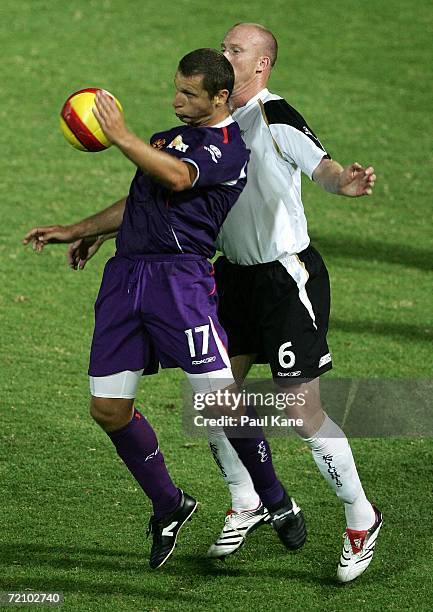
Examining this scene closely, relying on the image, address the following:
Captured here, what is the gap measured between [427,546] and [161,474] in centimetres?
125

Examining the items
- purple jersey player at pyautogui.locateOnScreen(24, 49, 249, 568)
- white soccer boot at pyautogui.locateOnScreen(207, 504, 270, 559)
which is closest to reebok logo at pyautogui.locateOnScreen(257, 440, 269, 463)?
white soccer boot at pyautogui.locateOnScreen(207, 504, 270, 559)

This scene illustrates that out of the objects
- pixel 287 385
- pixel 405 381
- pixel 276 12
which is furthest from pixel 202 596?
pixel 276 12

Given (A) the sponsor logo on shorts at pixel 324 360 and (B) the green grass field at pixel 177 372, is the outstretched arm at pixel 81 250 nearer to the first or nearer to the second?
(A) the sponsor logo on shorts at pixel 324 360

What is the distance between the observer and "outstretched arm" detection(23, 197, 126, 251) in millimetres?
4941

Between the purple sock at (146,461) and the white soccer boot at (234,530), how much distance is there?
325 mm

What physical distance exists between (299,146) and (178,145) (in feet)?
1.76

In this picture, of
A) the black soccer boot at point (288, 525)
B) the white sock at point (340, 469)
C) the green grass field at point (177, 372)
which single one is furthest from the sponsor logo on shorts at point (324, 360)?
the green grass field at point (177, 372)

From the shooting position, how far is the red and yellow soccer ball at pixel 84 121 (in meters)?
4.64

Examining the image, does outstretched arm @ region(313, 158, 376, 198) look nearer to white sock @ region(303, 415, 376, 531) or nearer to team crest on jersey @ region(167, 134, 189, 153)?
team crest on jersey @ region(167, 134, 189, 153)

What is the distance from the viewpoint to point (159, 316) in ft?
15.4

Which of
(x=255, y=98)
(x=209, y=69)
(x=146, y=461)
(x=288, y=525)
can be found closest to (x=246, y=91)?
(x=255, y=98)

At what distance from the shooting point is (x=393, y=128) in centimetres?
1376

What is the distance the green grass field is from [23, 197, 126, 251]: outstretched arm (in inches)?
52.4

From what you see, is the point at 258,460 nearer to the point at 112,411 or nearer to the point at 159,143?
the point at 112,411
